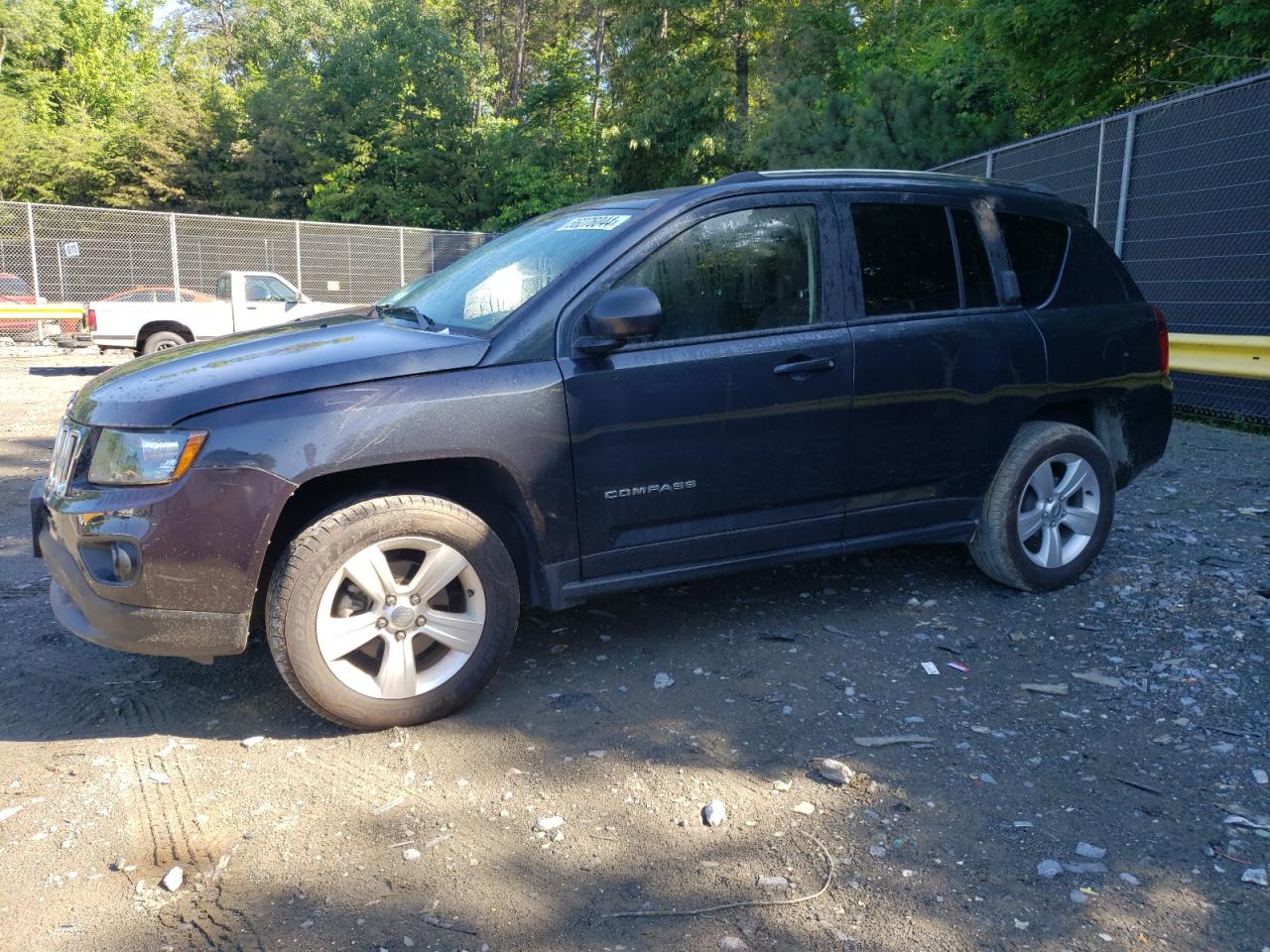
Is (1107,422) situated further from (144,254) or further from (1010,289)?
(144,254)

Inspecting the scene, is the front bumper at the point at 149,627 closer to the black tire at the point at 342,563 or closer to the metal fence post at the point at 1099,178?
the black tire at the point at 342,563

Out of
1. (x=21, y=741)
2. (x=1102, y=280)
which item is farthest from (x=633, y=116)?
(x=21, y=741)

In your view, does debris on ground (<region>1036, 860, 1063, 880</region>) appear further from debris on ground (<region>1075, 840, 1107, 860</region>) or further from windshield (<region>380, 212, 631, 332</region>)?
windshield (<region>380, 212, 631, 332</region>)

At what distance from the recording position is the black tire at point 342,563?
10.8 feet

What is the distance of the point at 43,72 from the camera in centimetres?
4572

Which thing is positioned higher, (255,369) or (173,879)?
(255,369)

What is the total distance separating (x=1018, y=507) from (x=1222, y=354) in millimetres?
5208

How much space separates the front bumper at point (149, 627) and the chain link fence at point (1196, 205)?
7.90 metres

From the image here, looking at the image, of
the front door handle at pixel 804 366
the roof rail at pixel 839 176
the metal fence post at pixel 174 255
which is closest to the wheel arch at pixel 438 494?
A: the front door handle at pixel 804 366

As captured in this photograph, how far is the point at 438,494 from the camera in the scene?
12.1ft

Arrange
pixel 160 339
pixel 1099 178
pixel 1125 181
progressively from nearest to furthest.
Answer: pixel 1125 181
pixel 1099 178
pixel 160 339

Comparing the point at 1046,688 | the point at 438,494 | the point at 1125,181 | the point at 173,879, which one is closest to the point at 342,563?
the point at 438,494

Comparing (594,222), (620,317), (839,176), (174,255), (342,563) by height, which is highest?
(174,255)

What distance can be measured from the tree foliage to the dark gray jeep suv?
1298 centimetres
